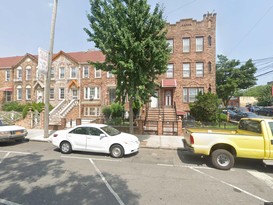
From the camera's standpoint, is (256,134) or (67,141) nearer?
(256,134)

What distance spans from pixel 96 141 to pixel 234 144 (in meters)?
5.70

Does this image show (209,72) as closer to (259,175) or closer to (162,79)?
(162,79)

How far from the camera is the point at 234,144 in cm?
615

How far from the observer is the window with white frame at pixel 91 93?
22.6 metres

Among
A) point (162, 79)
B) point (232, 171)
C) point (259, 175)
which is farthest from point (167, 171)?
point (162, 79)

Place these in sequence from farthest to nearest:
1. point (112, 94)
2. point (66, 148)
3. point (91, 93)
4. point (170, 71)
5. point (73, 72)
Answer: point (73, 72) → point (91, 93) → point (112, 94) → point (170, 71) → point (66, 148)

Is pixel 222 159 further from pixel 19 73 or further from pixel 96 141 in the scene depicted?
pixel 19 73

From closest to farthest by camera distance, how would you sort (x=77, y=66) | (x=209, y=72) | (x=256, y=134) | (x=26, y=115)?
(x=256, y=134), (x=26, y=115), (x=209, y=72), (x=77, y=66)

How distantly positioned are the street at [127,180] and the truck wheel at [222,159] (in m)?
0.30

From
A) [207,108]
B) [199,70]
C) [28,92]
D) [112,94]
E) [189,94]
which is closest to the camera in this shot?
[207,108]

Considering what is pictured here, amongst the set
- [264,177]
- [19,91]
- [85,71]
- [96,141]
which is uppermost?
[85,71]

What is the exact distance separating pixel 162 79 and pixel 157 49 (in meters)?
12.2

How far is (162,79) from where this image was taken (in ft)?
69.5

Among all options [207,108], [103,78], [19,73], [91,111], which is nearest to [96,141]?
[207,108]
